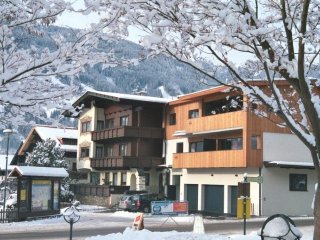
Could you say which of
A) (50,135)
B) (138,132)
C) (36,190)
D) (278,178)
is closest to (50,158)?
(138,132)

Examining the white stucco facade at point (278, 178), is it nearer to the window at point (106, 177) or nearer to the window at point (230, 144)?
the window at point (230, 144)

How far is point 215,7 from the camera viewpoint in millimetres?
9781

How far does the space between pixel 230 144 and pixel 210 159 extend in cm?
185

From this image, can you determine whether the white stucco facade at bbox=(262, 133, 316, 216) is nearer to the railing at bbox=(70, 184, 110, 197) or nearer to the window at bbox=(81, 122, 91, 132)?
the railing at bbox=(70, 184, 110, 197)

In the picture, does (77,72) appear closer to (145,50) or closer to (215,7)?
(145,50)

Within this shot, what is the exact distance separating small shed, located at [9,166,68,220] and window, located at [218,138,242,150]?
12.9m

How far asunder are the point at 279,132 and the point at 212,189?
22.9ft

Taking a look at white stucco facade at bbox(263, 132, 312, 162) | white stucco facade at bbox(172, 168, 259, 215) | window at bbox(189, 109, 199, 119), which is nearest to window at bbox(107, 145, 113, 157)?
white stucco facade at bbox(172, 168, 259, 215)

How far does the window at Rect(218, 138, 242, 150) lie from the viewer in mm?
37750

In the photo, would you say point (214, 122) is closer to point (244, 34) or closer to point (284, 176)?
point (284, 176)

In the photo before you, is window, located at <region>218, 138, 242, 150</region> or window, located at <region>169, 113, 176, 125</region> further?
window, located at <region>169, 113, 176, 125</region>

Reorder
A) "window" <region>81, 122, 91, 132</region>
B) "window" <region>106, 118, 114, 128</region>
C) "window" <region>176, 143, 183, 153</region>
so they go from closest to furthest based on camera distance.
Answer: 1. "window" <region>176, 143, 183, 153</region>
2. "window" <region>106, 118, 114, 128</region>
3. "window" <region>81, 122, 91, 132</region>

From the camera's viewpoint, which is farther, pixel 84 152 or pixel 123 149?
pixel 84 152

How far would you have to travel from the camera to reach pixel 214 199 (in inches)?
1563
